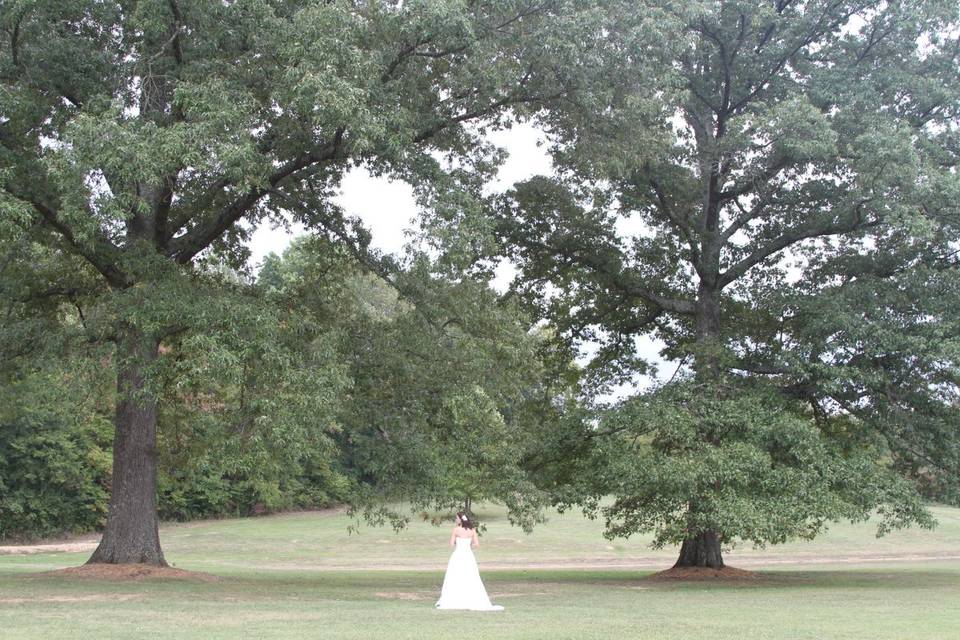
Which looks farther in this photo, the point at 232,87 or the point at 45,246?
the point at 45,246

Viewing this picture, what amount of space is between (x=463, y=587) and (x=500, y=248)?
11.8 m

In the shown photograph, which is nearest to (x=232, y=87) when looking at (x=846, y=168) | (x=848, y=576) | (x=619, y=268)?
(x=619, y=268)

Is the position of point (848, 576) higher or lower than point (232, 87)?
lower

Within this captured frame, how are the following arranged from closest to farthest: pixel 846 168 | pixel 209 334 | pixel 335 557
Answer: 1. pixel 209 334
2. pixel 846 168
3. pixel 335 557

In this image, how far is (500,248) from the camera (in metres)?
25.0

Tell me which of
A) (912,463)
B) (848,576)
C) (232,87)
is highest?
(232,87)

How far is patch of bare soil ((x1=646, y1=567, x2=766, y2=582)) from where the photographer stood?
75.9ft

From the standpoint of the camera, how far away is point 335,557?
3700 centimetres

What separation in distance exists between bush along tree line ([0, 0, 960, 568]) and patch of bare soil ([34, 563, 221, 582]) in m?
0.64

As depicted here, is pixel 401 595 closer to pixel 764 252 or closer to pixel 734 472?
pixel 734 472

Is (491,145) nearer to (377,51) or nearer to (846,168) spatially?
(377,51)

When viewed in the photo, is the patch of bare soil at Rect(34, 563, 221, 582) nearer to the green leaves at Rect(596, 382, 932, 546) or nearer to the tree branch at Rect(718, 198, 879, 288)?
the green leaves at Rect(596, 382, 932, 546)

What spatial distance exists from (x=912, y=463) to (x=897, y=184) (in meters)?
6.14

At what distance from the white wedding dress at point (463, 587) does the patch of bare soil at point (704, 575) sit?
944 centimetres
